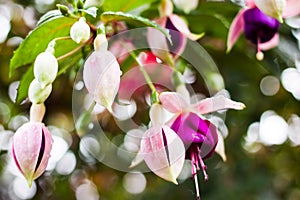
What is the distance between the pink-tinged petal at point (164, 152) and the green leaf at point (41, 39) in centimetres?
20

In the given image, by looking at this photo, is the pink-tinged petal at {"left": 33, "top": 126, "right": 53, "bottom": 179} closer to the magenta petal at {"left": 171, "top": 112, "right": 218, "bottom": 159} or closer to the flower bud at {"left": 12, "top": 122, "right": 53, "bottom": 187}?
the flower bud at {"left": 12, "top": 122, "right": 53, "bottom": 187}

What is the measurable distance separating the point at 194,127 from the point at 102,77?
130 mm

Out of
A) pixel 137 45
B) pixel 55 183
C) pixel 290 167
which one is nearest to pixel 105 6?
pixel 137 45

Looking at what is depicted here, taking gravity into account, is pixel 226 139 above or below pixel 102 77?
below

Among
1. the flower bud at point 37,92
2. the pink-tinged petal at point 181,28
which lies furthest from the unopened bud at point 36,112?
the pink-tinged petal at point 181,28

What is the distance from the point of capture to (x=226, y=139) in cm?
137

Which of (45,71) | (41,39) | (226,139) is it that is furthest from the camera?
(226,139)

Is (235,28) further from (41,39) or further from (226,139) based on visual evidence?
(226,139)

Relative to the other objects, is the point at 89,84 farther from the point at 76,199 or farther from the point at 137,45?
the point at 76,199

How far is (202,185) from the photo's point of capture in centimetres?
135

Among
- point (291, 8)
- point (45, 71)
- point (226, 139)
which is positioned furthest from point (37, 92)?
point (226, 139)

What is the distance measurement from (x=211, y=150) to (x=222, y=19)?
372 mm

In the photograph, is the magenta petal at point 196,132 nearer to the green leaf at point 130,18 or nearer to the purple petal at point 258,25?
the green leaf at point 130,18

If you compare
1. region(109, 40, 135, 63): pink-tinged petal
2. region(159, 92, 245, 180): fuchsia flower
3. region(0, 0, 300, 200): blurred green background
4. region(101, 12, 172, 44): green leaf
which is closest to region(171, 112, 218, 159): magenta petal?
region(159, 92, 245, 180): fuchsia flower
